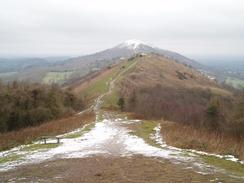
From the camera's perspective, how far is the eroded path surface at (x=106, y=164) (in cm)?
1426

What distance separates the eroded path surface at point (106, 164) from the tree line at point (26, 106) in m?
39.2

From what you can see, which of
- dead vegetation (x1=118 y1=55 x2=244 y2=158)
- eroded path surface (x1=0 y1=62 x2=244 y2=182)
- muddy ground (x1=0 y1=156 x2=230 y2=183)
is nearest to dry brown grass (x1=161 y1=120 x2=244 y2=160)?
dead vegetation (x1=118 y1=55 x2=244 y2=158)

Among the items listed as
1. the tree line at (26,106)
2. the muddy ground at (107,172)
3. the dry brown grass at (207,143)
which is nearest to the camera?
the muddy ground at (107,172)

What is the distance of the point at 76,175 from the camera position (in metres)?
15.0

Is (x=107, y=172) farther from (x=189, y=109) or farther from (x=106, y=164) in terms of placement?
(x=189, y=109)

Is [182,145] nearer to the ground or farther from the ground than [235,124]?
farther from the ground

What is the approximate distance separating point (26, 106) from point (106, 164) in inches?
2049

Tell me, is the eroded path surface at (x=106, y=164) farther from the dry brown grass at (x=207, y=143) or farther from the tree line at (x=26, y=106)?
the tree line at (x=26, y=106)

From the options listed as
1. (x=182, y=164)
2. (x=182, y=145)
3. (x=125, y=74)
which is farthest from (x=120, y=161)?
(x=125, y=74)

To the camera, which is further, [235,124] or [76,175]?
[235,124]

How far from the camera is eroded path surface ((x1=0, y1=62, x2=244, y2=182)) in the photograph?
1426 centimetres

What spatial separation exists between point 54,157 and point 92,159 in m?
2.35

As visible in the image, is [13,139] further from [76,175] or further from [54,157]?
[76,175]

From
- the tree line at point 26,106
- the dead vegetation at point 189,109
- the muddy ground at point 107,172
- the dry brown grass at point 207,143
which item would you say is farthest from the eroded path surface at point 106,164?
the tree line at point 26,106
